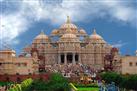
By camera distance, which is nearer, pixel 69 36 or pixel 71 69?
pixel 71 69

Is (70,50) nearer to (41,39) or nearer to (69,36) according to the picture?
(69,36)

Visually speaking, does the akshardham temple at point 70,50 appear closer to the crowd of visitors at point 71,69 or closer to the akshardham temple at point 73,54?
the akshardham temple at point 73,54

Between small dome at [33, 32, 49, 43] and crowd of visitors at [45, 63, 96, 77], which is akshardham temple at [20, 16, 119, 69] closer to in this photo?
small dome at [33, 32, 49, 43]

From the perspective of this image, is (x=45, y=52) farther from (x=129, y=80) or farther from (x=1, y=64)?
(x=129, y=80)

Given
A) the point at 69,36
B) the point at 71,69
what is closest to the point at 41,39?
the point at 69,36

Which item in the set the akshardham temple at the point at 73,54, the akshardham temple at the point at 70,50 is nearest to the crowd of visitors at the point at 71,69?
the akshardham temple at the point at 73,54

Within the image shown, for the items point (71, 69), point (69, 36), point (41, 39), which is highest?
point (69, 36)

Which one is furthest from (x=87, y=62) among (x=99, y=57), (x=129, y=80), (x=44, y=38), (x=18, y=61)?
(x=129, y=80)

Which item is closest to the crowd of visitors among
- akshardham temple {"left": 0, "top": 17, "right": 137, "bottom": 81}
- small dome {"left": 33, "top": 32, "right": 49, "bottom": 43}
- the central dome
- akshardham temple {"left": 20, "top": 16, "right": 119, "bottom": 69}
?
akshardham temple {"left": 0, "top": 17, "right": 137, "bottom": 81}

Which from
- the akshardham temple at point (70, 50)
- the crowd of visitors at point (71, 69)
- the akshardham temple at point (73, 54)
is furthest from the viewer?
the akshardham temple at point (70, 50)

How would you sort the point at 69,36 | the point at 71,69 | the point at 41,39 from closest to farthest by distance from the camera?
the point at 71,69 → the point at 69,36 → the point at 41,39

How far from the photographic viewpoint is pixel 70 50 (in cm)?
9662

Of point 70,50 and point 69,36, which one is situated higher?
point 69,36

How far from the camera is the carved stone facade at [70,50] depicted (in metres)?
96.8
